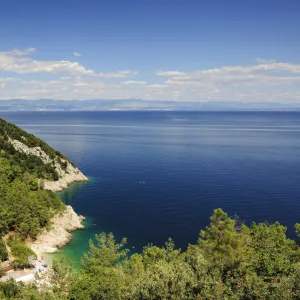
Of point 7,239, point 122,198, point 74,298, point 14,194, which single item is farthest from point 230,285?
point 122,198

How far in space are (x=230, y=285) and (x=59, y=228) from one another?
5017cm

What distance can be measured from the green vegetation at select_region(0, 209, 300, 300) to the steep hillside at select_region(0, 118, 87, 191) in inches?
2435

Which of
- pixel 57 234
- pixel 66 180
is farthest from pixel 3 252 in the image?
pixel 66 180

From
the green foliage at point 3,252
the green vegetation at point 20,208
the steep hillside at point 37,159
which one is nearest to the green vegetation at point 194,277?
the green foliage at point 3,252

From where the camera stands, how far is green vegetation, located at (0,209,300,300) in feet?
85.8

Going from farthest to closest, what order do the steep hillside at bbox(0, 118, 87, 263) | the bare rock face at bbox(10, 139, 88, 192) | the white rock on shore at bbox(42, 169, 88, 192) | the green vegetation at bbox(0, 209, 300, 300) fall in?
the bare rock face at bbox(10, 139, 88, 192)
the white rock on shore at bbox(42, 169, 88, 192)
the steep hillside at bbox(0, 118, 87, 263)
the green vegetation at bbox(0, 209, 300, 300)

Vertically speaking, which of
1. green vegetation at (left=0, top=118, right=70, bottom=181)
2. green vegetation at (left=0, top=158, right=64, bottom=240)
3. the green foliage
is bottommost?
the green foliage

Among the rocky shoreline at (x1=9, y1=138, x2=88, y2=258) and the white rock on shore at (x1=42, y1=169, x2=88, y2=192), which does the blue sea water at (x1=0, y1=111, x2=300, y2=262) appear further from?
the white rock on shore at (x1=42, y1=169, x2=88, y2=192)

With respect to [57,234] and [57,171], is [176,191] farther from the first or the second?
[57,234]

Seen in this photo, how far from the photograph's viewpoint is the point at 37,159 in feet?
345

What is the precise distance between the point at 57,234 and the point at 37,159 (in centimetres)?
4422

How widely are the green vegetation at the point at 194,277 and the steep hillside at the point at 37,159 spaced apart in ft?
203

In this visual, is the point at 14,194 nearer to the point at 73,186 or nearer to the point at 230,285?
the point at 73,186

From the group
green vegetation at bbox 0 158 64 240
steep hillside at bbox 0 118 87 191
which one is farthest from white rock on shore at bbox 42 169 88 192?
green vegetation at bbox 0 158 64 240
